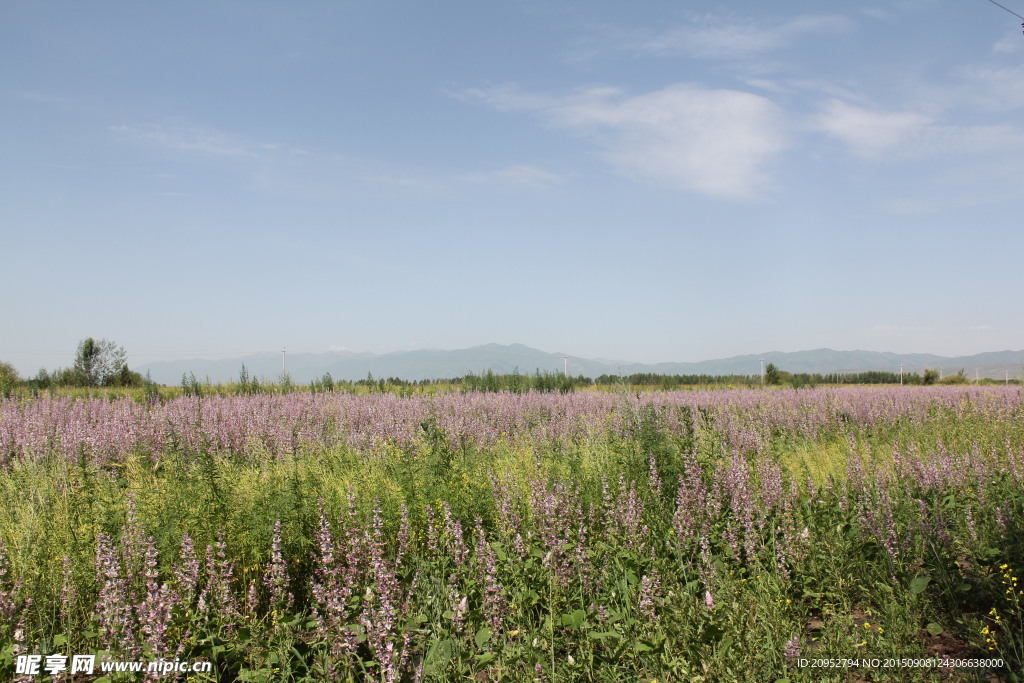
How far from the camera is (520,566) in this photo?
429cm

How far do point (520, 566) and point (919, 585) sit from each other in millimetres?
2729

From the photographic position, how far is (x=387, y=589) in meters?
3.63

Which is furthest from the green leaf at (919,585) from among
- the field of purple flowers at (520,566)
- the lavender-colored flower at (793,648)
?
the lavender-colored flower at (793,648)

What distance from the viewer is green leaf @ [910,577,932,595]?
13.9 feet

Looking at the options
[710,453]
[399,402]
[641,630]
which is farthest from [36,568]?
[399,402]

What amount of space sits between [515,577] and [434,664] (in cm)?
102

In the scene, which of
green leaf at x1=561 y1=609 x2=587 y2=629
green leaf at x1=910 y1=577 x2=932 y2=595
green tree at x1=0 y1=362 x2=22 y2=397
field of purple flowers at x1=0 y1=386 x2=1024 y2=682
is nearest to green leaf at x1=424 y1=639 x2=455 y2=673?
field of purple flowers at x1=0 y1=386 x2=1024 y2=682

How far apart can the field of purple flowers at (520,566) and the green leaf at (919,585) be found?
18 millimetres

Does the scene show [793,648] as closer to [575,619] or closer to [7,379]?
[575,619]

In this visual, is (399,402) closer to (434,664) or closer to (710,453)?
(710,453)

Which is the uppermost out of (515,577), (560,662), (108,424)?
(108,424)

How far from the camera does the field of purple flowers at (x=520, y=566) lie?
3.46m

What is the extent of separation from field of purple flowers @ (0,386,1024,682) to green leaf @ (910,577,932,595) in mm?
18

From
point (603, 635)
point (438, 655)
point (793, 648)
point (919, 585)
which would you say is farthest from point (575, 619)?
point (919, 585)
